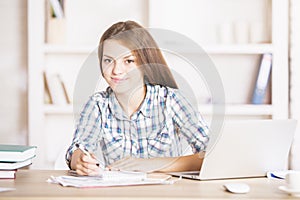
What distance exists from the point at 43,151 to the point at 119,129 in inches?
46.5

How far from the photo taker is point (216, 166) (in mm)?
1721

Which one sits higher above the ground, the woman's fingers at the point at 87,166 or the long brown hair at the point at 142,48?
the long brown hair at the point at 142,48

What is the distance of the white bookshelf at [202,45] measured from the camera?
3172 millimetres

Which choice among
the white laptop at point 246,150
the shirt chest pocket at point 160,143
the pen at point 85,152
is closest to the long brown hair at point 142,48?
the shirt chest pocket at point 160,143

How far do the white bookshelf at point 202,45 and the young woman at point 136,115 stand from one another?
3.33ft

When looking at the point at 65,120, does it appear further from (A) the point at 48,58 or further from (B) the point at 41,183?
(B) the point at 41,183

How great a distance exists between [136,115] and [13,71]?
1.39 meters

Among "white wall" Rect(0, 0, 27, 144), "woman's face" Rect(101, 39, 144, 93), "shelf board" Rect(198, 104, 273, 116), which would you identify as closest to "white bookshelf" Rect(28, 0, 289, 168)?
"shelf board" Rect(198, 104, 273, 116)

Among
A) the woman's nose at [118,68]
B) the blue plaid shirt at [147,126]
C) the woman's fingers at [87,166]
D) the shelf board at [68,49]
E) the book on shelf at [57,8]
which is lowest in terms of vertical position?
the woman's fingers at [87,166]

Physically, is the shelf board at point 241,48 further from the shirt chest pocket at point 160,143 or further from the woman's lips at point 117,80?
the woman's lips at point 117,80

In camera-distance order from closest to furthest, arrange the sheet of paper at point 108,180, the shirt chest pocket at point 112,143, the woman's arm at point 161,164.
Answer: the sheet of paper at point 108,180 < the woman's arm at point 161,164 < the shirt chest pocket at point 112,143

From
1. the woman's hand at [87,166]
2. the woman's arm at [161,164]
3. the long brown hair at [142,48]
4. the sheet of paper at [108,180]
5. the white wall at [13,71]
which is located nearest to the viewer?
the sheet of paper at [108,180]

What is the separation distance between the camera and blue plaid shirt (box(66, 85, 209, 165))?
2.07 meters

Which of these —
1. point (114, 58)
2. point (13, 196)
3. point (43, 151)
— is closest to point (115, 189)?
point (13, 196)
